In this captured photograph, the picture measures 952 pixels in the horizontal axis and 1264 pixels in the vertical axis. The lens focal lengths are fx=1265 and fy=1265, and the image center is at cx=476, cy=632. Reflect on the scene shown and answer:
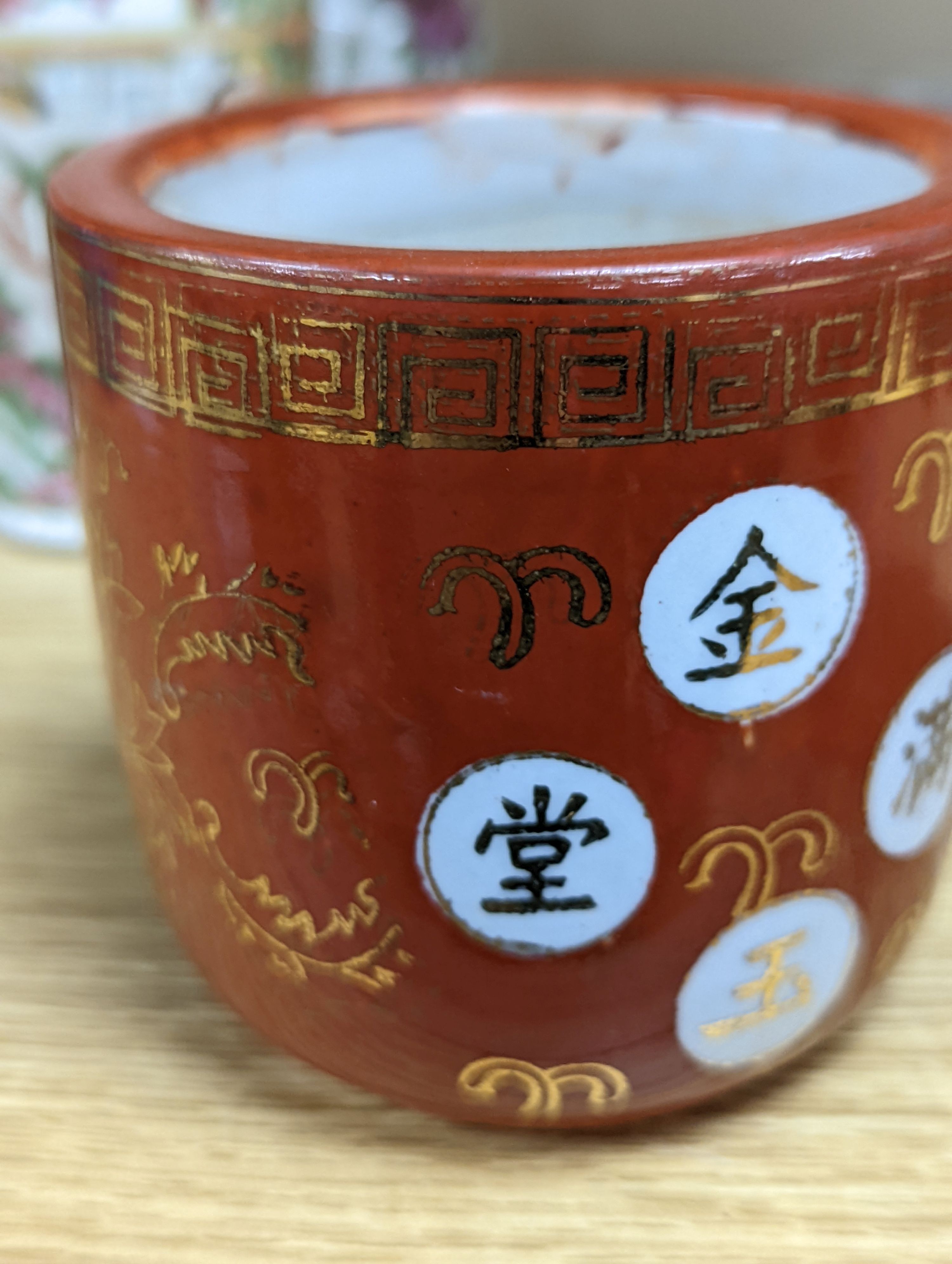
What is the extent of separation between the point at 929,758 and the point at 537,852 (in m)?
0.10

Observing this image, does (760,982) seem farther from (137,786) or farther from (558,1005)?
(137,786)

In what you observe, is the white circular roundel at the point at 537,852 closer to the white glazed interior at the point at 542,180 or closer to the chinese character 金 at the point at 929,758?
the chinese character 金 at the point at 929,758

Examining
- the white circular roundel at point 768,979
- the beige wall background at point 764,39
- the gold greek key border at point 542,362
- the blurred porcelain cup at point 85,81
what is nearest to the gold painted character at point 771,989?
the white circular roundel at point 768,979

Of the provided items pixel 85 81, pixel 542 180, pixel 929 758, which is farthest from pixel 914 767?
pixel 85 81

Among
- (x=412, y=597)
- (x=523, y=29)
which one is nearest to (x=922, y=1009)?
(x=412, y=597)

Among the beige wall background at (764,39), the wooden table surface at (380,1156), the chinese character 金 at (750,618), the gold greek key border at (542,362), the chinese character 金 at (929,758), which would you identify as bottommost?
the wooden table surface at (380,1156)

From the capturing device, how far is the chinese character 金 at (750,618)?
0.82ft

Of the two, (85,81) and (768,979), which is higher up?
(85,81)

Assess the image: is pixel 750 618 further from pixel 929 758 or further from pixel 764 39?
pixel 764 39

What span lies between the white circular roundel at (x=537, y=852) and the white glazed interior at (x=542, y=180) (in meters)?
0.19

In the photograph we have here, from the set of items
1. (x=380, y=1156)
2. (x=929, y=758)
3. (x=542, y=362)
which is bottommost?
(x=380, y=1156)

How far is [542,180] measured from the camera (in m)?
0.43

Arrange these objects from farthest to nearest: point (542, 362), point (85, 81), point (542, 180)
Answer: point (85, 81) < point (542, 180) < point (542, 362)

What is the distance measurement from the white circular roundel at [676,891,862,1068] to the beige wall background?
1.64ft
